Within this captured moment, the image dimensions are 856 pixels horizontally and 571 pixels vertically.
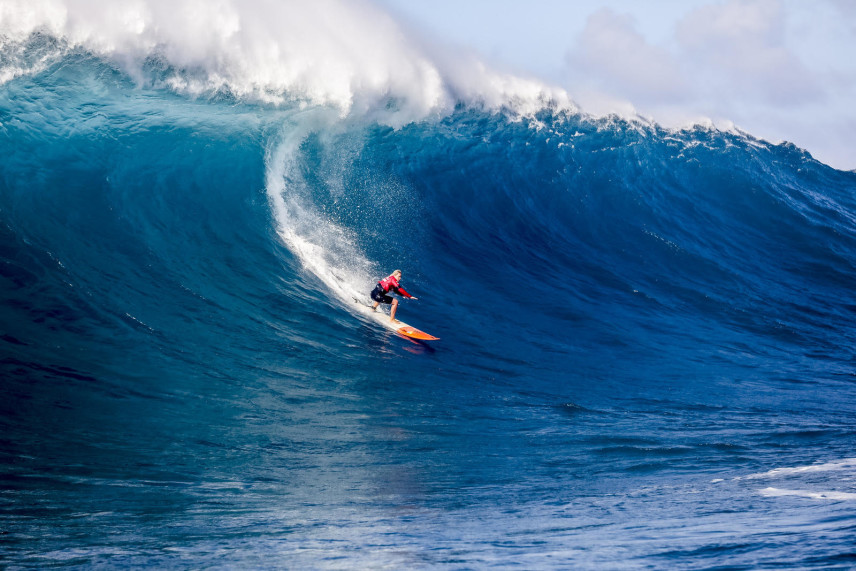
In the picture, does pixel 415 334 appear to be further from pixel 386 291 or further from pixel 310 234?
pixel 310 234

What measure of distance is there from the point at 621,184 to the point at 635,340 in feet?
24.6

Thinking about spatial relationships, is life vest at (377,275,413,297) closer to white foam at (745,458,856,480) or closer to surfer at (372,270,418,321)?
surfer at (372,270,418,321)

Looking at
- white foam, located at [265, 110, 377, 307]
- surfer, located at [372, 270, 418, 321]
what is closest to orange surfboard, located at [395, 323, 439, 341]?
surfer, located at [372, 270, 418, 321]

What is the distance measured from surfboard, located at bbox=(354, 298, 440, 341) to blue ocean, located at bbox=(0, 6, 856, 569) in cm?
16

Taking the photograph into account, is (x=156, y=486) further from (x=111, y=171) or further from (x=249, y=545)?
(x=111, y=171)

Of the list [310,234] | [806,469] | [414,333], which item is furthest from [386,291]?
[806,469]

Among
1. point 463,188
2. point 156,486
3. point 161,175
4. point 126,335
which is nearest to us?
point 156,486

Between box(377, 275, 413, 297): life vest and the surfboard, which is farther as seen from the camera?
box(377, 275, 413, 297): life vest

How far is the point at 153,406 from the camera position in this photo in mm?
6934

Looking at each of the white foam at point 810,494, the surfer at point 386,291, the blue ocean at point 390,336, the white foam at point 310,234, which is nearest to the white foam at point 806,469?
the blue ocean at point 390,336

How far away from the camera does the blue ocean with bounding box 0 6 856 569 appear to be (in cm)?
504

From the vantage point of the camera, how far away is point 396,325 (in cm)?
1053

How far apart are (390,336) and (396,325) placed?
1.22 feet

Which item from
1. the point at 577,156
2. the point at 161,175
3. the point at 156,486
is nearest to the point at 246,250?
the point at 161,175
